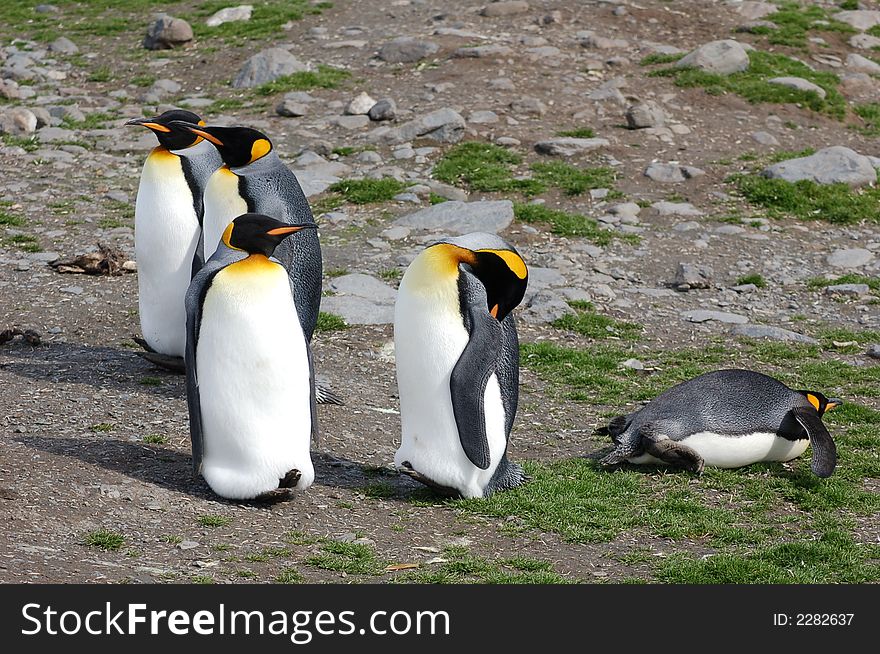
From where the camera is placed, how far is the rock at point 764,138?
12016 millimetres

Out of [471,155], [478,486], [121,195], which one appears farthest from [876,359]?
[121,195]

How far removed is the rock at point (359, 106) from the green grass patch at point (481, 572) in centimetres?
827

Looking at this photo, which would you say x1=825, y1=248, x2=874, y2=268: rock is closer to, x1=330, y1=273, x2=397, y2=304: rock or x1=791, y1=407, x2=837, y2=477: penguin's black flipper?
x1=330, y1=273, x2=397, y2=304: rock

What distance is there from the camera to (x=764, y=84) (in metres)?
13.0

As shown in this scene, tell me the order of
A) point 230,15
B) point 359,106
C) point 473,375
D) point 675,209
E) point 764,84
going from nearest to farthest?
1. point 473,375
2. point 675,209
3. point 359,106
4. point 764,84
5. point 230,15

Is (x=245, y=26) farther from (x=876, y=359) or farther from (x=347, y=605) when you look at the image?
(x=347, y=605)

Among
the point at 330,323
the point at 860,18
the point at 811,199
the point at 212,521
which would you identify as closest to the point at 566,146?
the point at 811,199

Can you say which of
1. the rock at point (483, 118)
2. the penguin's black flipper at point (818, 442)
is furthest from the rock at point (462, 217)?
the penguin's black flipper at point (818, 442)

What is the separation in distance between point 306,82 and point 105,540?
9426 mm

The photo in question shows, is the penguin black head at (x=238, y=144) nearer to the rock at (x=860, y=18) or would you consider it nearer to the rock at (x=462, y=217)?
the rock at (x=462, y=217)

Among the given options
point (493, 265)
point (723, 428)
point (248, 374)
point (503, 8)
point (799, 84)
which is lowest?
point (799, 84)

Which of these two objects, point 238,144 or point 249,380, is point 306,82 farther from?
point 249,380

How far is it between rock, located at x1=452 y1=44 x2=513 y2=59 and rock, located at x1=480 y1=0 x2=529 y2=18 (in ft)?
4.06

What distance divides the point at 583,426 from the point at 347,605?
306 centimetres
